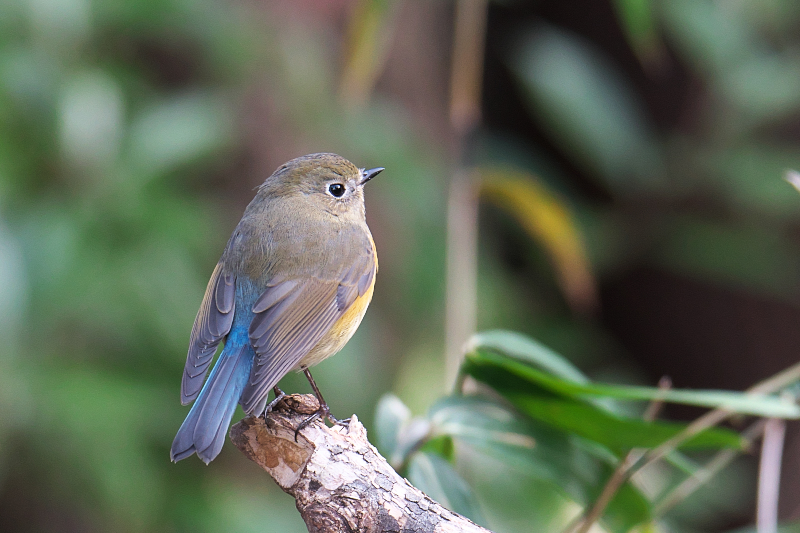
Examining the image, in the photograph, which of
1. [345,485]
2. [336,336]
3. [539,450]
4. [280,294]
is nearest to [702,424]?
[539,450]

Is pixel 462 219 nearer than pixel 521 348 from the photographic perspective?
No

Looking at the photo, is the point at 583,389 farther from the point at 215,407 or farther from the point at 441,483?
the point at 215,407

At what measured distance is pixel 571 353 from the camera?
15.5ft

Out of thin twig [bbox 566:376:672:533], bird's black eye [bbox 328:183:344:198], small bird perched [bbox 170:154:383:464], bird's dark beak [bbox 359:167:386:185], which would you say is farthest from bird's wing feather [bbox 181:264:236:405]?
thin twig [bbox 566:376:672:533]

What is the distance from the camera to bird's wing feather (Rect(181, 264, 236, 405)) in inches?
86.7

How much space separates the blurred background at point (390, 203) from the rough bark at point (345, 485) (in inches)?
38.0

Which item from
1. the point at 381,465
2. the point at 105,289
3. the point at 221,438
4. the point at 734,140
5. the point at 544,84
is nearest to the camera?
the point at 381,465

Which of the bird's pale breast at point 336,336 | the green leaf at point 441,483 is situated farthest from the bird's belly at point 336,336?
the green leaf at point 441,483

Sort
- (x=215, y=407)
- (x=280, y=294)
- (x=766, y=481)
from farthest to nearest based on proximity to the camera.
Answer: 1. (x=280, y=294)
2. (x=766, y=481)
3. (x=215, y=407)

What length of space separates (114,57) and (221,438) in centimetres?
265

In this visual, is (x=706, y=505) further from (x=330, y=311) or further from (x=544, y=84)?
(x=330, y=311)

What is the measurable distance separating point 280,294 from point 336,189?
2.05 ft

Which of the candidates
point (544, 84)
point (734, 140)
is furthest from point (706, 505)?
point (544, 84)

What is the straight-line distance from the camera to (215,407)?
1.99 metres
